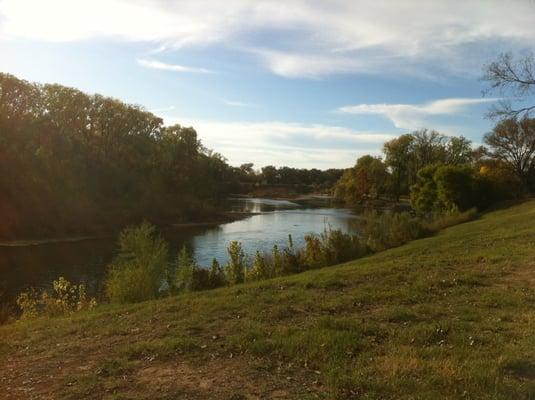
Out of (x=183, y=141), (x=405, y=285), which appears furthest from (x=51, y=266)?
(x=183, y=141)

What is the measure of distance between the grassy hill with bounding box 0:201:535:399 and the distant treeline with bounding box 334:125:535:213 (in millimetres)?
18655

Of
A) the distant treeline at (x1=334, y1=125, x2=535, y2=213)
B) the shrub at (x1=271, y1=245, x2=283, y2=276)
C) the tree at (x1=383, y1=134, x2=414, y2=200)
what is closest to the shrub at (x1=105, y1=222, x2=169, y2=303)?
the shrub at (x1=271, y1=245, x2=283, y2=276)

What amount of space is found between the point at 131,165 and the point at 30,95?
15153 millimetres

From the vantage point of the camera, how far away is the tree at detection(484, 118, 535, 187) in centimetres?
5716

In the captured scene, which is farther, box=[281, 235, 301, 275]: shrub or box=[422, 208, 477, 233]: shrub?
box=[422, 208, 477, 233]: shrub

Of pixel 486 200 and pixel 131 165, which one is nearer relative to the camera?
pixel 486 200

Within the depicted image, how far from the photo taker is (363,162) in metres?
100

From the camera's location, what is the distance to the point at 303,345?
687 cm

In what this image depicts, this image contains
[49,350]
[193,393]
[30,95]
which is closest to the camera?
[193,393]

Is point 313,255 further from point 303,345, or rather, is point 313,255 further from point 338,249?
point 303,345

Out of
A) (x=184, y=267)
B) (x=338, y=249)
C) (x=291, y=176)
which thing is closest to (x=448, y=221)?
(x=338, y=249)

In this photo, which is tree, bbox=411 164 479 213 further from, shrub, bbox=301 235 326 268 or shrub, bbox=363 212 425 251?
shrub, bbox=301 235 326 268

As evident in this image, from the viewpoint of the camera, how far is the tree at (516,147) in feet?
188

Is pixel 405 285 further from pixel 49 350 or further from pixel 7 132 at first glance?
pixel 7 132
